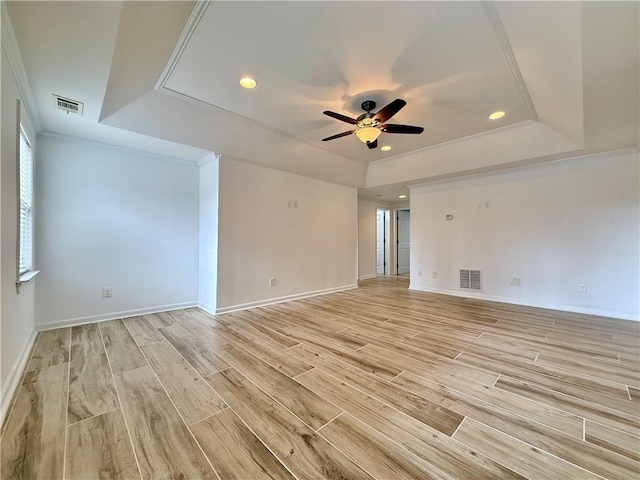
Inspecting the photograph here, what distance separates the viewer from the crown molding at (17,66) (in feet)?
5.25

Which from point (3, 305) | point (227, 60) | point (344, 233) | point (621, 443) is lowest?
point (621, 443)

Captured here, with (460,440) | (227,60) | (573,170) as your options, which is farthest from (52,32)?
(573,170)

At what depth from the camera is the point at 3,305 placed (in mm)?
1772

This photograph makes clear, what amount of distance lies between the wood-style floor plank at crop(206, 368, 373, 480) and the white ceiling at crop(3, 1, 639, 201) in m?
A: 2.64

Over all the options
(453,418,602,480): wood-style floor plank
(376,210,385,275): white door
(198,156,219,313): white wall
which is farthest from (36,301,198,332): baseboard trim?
(376,210,385,275): white door

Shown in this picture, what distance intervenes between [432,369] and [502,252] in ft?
12.1

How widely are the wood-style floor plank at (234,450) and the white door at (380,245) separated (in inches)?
288

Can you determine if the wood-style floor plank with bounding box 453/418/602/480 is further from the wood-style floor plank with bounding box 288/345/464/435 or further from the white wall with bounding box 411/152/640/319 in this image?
the white wall with bounding box 411/152/640/319

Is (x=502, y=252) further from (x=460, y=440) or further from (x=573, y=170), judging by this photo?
(x=460, y=440)

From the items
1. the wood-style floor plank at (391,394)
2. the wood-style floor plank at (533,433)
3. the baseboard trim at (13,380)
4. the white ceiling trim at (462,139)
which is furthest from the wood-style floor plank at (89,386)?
the white ceiling trim at (462,139)

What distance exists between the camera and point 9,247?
1.91 m

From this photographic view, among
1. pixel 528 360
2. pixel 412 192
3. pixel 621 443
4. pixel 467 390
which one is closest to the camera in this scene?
pixel 621 443

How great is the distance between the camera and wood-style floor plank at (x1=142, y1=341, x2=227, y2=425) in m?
1.71

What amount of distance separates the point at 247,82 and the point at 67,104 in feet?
5.97
